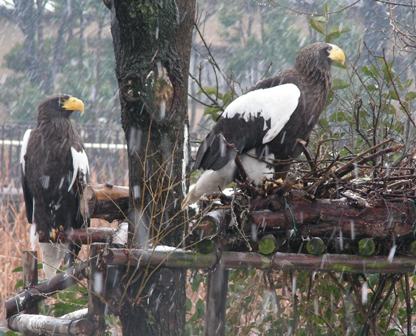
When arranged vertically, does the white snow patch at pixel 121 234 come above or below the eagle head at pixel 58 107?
below

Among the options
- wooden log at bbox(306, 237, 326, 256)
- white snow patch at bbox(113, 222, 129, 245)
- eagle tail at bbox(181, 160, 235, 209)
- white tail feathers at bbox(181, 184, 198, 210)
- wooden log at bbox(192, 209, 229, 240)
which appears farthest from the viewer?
eagle tail at bbox(181, 160, 235, 209)

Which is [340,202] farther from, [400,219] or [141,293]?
[141,293]

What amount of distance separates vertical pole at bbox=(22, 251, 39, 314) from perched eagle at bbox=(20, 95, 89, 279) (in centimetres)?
69

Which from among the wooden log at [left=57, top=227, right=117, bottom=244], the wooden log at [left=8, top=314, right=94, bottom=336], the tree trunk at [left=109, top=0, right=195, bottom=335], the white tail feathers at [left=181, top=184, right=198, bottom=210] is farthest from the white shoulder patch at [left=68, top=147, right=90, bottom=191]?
the tree trunk at [left=109, top=0, right=195, bottom=335]

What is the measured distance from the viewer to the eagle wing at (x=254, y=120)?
4.76m

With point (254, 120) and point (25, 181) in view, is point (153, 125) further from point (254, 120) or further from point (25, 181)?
point (25, 181)

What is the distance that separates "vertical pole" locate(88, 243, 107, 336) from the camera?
4.04 meters

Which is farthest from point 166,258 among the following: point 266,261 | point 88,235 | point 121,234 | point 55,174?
point 55,174

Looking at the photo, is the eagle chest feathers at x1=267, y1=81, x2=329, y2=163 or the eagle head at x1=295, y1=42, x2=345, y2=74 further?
the eagle head at x1=295, y1=42, x2=345, y2=74

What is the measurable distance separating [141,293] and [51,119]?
2.21m

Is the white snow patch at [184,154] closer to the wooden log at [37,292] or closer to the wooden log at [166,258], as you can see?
the wooden log at [166,258]

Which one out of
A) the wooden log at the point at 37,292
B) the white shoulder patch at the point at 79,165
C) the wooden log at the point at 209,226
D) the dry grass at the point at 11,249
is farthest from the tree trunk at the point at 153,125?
the dry grass at the point at 11,249

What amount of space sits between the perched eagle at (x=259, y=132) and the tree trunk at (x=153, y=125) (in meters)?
0.35

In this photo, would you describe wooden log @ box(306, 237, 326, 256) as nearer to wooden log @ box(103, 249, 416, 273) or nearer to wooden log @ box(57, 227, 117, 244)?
wooden log @ box(103, 249, 416, 273)
